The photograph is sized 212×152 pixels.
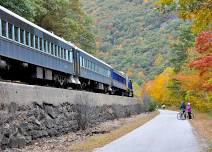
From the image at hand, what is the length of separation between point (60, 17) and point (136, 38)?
118 m

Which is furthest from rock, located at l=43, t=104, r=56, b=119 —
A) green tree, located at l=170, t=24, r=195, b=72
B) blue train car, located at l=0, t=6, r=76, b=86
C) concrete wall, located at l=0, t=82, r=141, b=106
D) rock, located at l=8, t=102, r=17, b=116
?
green tree, located at l=170, t=24, r=195, b=72

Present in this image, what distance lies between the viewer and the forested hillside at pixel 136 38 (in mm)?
140500

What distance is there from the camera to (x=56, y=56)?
23.8 meters

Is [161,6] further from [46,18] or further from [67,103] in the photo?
[46,18]

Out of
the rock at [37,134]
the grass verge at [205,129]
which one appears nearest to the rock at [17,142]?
the rock at [37,134]

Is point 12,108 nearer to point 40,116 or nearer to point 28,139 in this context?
point 28,139

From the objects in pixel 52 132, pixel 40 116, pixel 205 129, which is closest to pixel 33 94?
pixel 40 116

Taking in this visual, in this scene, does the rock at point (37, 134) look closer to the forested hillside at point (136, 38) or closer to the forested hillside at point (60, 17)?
the forested hillside at point (60, 17)

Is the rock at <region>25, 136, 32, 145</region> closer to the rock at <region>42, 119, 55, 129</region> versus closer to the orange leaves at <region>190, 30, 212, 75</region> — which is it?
the rock at <region>42, 119, 55, 129</region>

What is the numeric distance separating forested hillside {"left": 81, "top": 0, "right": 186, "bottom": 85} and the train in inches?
3501

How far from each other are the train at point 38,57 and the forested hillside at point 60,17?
4593 millimetres

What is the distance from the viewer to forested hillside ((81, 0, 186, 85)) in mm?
140500

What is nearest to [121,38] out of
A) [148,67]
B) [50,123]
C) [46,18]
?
[148,67]

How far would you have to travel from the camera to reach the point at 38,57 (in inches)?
802
